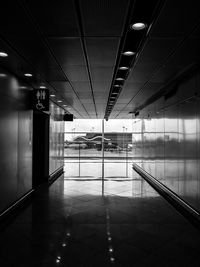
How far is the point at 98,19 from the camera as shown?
3504 mm

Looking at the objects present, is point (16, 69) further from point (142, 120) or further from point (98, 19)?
point (142, 120)

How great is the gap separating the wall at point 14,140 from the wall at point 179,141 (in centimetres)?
453

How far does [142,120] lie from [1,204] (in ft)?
32.8

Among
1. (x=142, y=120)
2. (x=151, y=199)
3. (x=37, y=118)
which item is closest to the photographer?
(x=151, y=199)

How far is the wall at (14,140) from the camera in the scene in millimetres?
6031

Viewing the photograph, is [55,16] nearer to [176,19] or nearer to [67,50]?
[67,50]

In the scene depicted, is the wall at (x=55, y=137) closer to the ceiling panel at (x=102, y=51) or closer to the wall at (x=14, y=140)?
the wall at (x=14, y=140)

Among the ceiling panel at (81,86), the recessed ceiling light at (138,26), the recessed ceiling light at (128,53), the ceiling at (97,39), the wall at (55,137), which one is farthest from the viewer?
the wall at (55,137)

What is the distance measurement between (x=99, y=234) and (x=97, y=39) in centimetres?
363

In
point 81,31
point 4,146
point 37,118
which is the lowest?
point 4,146

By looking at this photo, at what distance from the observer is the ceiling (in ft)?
10.6

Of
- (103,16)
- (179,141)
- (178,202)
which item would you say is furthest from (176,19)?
(178,202)

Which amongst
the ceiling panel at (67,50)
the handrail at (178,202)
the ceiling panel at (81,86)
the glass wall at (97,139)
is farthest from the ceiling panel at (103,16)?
the glass wall at (97,139)

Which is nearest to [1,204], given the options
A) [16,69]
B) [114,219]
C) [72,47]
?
[114,219]
